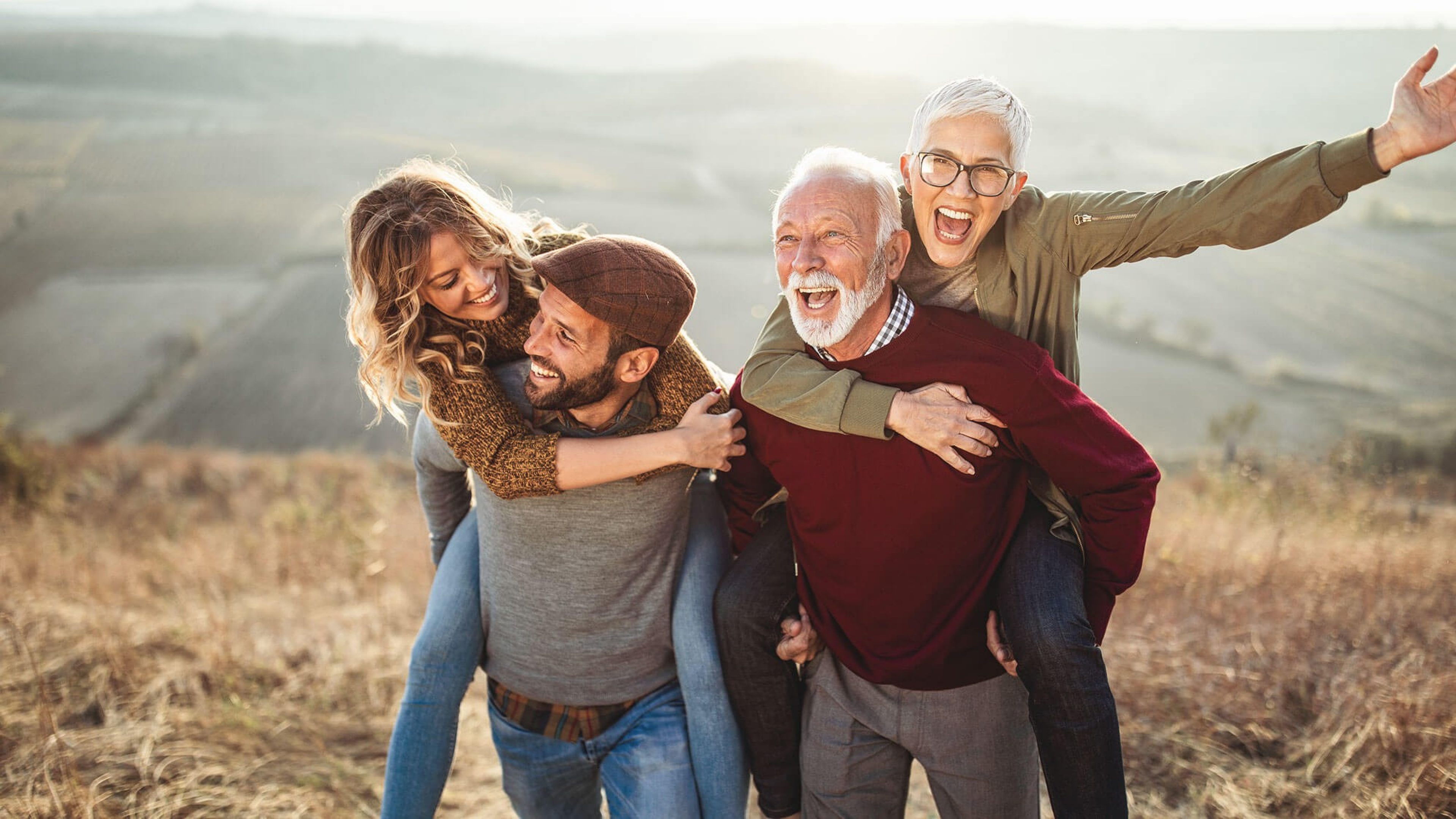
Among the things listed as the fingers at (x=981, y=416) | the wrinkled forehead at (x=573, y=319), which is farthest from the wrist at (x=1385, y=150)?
the wrinkled forehead at (x=573, y=319)

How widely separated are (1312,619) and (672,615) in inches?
140

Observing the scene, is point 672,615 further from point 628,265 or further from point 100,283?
point 100,283

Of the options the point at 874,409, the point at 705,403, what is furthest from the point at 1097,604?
the point at 705,403

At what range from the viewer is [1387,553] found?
478cm

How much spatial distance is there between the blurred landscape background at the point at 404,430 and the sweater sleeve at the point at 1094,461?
1682 millimetres

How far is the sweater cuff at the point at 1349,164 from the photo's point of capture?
1949mm

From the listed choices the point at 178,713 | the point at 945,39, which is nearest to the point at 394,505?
the point at 178,713

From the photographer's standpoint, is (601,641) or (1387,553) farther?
(1387,553)

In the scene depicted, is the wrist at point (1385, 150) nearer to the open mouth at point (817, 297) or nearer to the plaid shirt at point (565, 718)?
the open mouth at point (817, 297)

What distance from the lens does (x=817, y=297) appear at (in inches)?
91.6

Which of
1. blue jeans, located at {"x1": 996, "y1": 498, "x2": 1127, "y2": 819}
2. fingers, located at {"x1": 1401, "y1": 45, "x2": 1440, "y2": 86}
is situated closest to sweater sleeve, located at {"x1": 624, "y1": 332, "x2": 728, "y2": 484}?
blue jeans, located at {"x1": 996, "y1": 498, "x2": 1127, "y2": 819}

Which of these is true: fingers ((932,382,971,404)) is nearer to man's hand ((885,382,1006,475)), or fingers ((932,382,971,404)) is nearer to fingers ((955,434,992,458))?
man's hand ((885,382,1006,475))

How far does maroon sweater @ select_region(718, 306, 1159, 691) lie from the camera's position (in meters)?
2.14

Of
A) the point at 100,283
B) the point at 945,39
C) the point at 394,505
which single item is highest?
the point at 945,39
